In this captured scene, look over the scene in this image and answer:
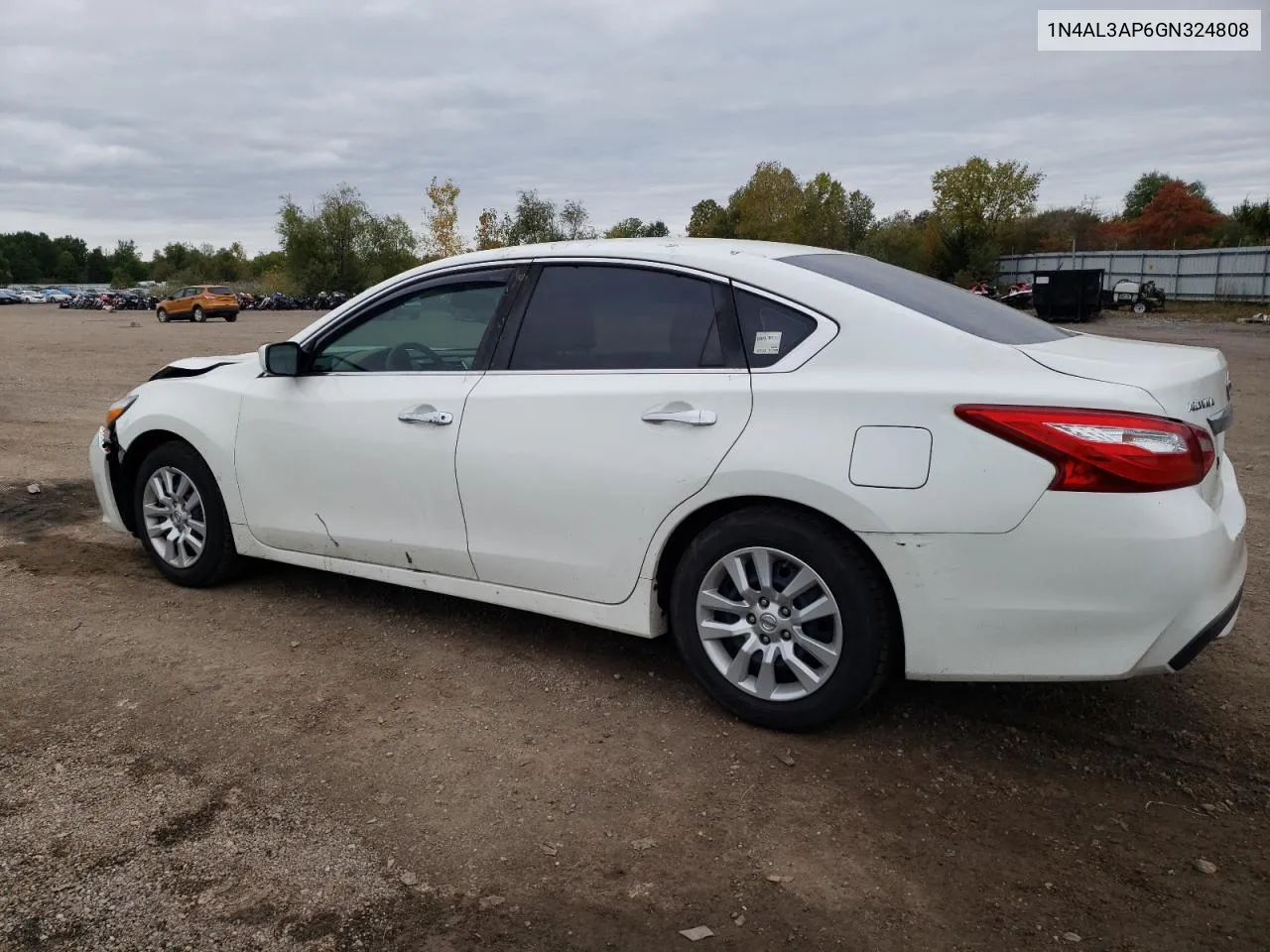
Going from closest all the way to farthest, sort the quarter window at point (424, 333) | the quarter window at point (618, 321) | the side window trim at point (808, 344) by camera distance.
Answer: the side window trim at point (808, 344)
the quarter window at point (618, 321)
the quarter window at point (424, 333)

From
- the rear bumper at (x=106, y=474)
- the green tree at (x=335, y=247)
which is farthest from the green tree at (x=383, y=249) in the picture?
the rear bumper at (x=106, y=474)

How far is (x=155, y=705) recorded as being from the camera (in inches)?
149

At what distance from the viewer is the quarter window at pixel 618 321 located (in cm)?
366

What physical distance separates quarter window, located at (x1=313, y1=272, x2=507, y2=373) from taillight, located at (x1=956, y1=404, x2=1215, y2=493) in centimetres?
214

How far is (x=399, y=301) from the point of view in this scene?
4438 millimetres

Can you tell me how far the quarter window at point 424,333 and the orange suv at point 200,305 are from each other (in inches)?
1870

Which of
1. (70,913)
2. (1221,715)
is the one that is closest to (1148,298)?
(1221,715)

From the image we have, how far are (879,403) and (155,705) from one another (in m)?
2.75

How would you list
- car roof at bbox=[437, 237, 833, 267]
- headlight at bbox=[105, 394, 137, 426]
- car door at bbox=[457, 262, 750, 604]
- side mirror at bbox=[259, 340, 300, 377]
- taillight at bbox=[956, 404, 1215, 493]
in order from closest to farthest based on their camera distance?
taillight at bbox=[956, 404, 1215, 493] < car door at bbox=[457, 262, 750, 604] < car roof at bbox=[437, 237, 833, 267] < side mirror at bbox=[259, 340, 300, 377] < headlight at bbox=[105, 394, 137, 426]

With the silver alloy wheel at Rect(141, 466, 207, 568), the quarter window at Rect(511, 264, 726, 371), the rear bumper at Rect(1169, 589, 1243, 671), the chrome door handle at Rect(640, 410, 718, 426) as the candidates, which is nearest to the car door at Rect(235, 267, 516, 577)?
the quarter window at Rect(511, 264, 726, 371)

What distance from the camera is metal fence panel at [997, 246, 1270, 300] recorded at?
3909cm

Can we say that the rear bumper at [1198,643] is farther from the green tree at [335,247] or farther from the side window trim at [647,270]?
the green tree at [335,247]

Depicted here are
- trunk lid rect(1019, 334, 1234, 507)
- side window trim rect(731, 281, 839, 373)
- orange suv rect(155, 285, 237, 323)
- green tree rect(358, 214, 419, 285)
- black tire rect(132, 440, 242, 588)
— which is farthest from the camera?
green tree rect(358, 214, 419, 285)

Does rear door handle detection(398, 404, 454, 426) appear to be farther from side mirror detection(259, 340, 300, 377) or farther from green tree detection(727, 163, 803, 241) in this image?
green tree detection(727, 163, 803, 241)
